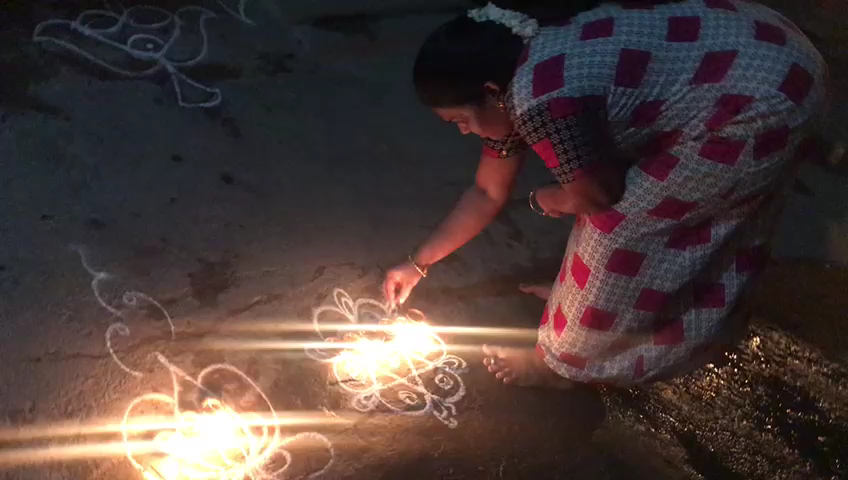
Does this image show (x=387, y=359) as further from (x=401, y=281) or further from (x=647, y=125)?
(x=647, y=125)

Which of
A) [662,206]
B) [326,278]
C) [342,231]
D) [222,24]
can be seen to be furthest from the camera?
[222,24]

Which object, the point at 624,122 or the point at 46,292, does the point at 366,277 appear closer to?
the point at 46,292

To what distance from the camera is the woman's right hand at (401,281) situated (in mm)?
2541

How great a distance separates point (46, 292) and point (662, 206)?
2.10 metres

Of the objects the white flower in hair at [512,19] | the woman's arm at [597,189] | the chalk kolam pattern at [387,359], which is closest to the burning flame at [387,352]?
the chalk kolam pattern at [387,359]

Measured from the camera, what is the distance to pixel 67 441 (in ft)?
6.84

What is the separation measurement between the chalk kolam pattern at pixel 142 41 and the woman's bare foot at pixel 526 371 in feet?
6.58

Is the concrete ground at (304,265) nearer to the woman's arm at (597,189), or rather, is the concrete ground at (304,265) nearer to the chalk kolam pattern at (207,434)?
the chalk kolam pattern at (207,434)

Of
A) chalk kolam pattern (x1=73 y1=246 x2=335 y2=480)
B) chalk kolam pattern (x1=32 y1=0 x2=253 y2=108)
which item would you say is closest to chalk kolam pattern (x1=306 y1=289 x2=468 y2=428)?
chalk kolam pattern (x1=73 y1=246 x2=335 y2=480)

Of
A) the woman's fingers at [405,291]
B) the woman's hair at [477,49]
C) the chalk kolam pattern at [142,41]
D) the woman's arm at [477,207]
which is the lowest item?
the woman's fingers at [405,291]

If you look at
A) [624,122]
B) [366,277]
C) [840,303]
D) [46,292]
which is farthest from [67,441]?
[840,303]

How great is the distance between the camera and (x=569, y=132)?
5.54ft

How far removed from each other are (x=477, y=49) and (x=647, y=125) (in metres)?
0.49

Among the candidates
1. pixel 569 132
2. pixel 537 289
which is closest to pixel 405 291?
pixel 537 289
